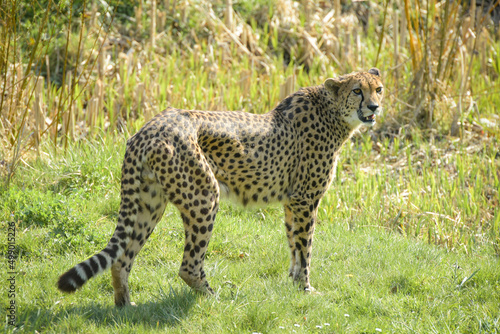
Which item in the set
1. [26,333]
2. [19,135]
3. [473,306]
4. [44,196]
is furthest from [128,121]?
[473,306]

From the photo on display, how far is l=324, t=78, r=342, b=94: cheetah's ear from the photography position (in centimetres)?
477

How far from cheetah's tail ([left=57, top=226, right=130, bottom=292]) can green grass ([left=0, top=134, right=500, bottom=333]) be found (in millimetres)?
404

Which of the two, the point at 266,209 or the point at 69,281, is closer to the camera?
the point at 69,281

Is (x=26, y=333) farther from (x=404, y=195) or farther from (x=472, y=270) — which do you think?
(x=404, y=195)

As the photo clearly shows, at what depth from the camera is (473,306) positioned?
4297 millimetres

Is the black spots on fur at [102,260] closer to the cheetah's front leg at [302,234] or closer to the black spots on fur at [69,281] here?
the black spots on fur at [69,281]

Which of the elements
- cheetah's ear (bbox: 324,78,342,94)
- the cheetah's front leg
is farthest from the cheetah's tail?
cheetah's ear (bbox: 324,78,342,94)

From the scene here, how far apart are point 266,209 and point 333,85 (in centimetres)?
181

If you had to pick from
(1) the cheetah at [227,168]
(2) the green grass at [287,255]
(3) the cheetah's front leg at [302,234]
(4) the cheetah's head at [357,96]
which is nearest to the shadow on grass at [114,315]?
(2) the green grass at [287,255]

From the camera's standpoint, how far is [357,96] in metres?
4.71

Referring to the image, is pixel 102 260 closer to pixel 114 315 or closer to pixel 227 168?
pixel 114 315

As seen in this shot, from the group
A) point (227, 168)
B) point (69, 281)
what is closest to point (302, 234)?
point (227, 168)

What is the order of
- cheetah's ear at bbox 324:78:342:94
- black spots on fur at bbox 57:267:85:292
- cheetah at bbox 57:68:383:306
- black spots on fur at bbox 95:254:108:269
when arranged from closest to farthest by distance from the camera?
black spots on fur at bbox 57:267:85:292 < black spots on fur at bbox 95:254:108:269 < cheetah at bbox 57:68:383:306 < cheetah's ear at bbox 324:78:342:94

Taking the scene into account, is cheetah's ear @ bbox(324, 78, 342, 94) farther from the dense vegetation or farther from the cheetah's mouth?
the dense vegetation
